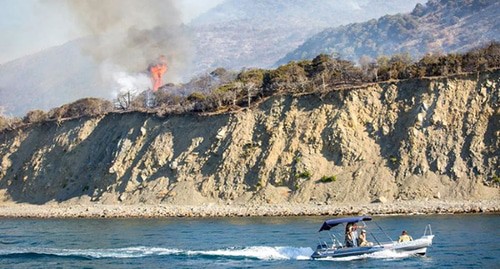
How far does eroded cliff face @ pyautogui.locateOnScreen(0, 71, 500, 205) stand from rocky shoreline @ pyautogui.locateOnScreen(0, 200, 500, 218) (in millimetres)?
2540

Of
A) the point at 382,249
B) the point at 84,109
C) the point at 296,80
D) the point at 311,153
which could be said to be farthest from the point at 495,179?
the point at 84,109

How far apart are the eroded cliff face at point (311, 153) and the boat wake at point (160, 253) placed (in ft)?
100

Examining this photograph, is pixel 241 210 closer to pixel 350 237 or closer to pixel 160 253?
pixel 160 253

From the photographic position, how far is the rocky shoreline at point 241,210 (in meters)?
68.1

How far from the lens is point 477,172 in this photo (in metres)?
74.1

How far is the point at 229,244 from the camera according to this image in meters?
50.3

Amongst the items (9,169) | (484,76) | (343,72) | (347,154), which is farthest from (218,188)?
(9,169)

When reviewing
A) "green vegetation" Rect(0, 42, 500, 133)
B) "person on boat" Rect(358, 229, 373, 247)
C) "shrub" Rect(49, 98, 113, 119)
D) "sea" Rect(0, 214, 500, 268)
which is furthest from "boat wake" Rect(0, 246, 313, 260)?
"shrub" Rect(49, 98, 113, 119)

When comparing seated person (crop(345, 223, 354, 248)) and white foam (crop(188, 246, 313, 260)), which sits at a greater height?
seated person (crop(345, 223, 354, 248))

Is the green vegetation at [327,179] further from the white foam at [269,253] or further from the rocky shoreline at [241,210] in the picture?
the white foam at [269,253]

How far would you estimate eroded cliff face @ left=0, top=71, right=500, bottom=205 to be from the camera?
76.2 m

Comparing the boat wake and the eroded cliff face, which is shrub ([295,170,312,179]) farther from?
the boat wake

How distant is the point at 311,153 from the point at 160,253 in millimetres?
38718

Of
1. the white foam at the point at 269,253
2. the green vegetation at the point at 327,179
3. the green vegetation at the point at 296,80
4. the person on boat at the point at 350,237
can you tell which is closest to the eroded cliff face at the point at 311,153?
the green vegetation at the point at 327,179
